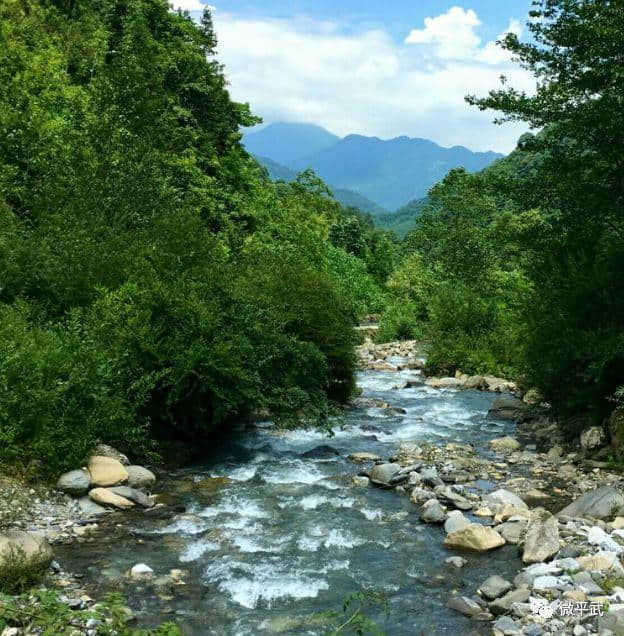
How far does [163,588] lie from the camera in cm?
604

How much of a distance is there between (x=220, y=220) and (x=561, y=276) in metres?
18.5

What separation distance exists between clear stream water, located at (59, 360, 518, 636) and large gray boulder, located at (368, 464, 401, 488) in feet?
0.60

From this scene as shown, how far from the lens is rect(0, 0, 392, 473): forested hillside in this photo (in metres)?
8.69

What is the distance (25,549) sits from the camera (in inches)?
229

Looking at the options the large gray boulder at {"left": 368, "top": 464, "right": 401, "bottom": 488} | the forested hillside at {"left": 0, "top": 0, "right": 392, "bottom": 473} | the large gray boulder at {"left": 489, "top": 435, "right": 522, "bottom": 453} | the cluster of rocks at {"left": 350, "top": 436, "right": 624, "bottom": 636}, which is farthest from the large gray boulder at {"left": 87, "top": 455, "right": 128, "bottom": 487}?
the large gray boulder at {"left": 489, "top": 435, "right": 522, "bottom": 453}

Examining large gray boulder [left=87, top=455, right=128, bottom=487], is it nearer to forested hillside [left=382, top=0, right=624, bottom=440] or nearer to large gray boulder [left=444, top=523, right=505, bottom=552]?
large gray boulder [left=444, top=523, right=505, bottom=552]

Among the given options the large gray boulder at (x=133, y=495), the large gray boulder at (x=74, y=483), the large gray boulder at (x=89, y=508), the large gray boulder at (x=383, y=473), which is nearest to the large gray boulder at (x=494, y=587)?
the large gray boulder at (x=383, y=473)

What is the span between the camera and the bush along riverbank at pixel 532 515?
5504 mm

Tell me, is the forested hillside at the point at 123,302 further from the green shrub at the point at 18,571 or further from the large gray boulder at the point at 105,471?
the green shrub at the point at 18,571

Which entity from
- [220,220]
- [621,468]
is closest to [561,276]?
[621,468]

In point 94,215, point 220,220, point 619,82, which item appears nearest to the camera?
point 619,82

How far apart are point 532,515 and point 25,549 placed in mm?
5998

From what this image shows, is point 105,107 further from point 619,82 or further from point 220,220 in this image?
point 619,82

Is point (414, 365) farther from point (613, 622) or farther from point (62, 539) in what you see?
point (613, 622)
